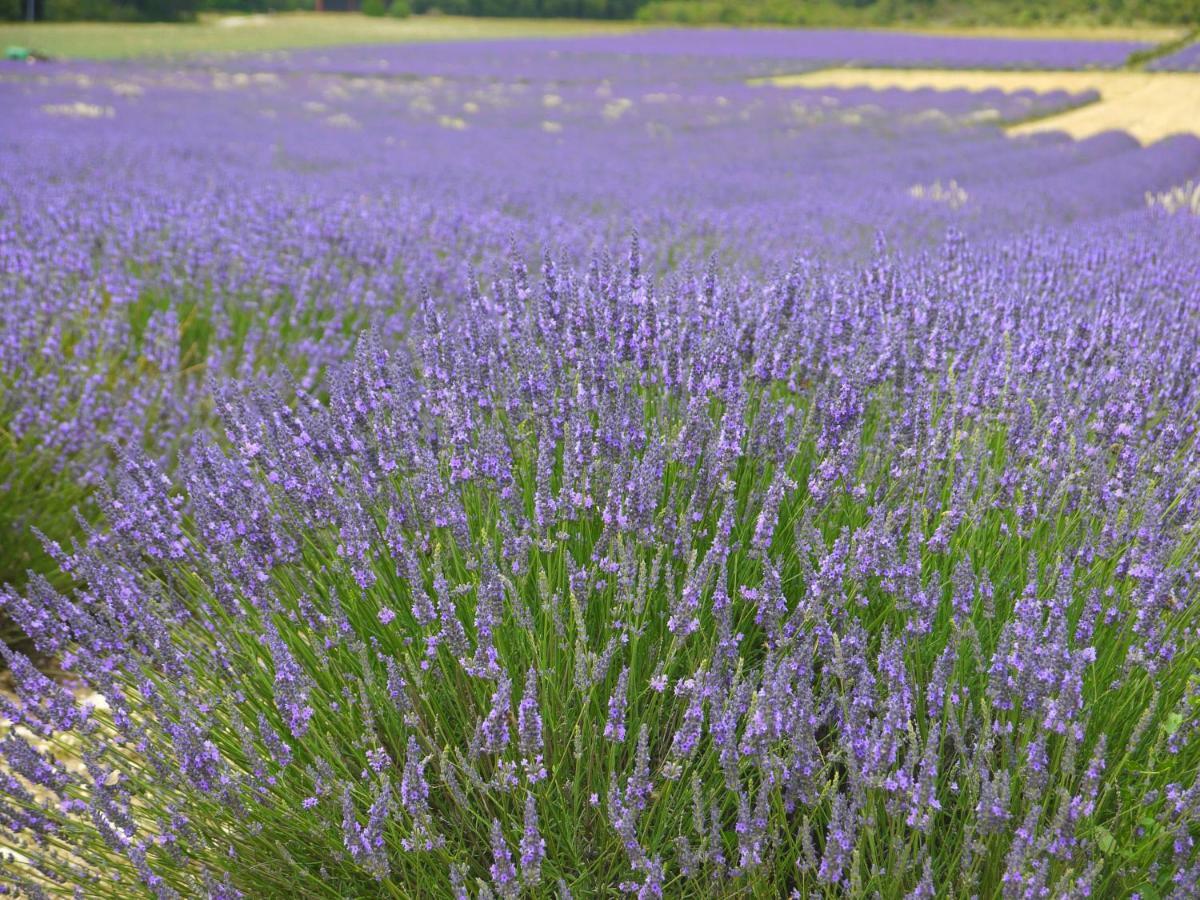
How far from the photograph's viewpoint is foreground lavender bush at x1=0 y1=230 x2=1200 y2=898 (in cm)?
151

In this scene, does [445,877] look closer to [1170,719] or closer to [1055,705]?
[1055,705]

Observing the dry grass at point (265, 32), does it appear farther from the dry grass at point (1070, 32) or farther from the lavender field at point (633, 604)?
the lavender field at point (633, 604)

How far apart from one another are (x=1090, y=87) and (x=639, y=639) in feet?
83.6

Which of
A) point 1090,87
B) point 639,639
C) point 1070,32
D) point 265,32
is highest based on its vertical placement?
point 1070,32

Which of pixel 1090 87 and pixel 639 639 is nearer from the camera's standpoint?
pixel 639 639

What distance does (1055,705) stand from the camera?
1477mm

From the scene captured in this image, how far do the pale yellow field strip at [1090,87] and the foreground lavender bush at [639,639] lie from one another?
16.1m

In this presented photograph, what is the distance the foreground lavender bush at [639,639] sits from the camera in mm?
1515

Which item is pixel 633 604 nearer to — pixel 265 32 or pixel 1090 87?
pixel 1090 87

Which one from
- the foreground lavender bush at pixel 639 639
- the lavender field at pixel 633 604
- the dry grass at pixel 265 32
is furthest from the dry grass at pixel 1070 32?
the foreground lavender bush at pixel 639 639

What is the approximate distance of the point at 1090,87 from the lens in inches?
894

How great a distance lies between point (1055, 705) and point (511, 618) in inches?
39.1

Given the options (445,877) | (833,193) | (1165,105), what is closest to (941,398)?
(445,877)

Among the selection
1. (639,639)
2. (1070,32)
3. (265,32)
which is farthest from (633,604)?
(1070,32)
